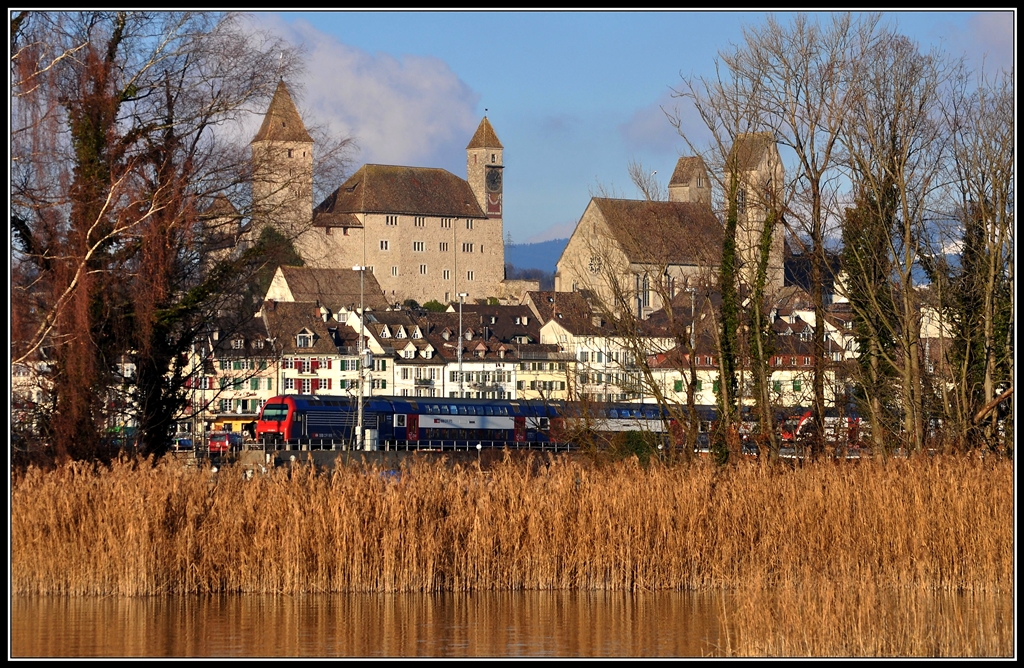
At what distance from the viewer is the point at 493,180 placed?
160 metres

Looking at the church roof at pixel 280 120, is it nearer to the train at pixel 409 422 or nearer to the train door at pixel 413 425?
the train at pixel 409 422

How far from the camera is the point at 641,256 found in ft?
101

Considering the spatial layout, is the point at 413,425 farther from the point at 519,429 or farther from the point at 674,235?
the point at 674,235

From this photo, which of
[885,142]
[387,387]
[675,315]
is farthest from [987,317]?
[387,387]

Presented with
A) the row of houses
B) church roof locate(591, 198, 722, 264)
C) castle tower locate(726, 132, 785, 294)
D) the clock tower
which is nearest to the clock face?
the clock tower

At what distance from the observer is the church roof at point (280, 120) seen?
76.3 ft

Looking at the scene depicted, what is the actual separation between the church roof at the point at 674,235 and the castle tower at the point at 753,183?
2.21 feet

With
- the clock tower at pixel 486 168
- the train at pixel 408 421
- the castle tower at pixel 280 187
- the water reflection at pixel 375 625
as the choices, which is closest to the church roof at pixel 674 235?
the castle tower at pixel 280 187

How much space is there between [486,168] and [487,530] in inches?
5768

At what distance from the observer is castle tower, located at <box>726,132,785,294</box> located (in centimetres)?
2653

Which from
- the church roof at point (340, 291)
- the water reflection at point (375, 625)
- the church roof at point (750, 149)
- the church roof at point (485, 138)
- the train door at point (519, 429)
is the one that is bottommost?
the water reflection at point (375, 625)

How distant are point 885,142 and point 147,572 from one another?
1537cm

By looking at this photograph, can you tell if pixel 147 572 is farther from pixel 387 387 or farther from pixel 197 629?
pixel 387 387

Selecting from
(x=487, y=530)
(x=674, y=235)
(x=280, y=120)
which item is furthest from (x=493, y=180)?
(x=487, y=530)
